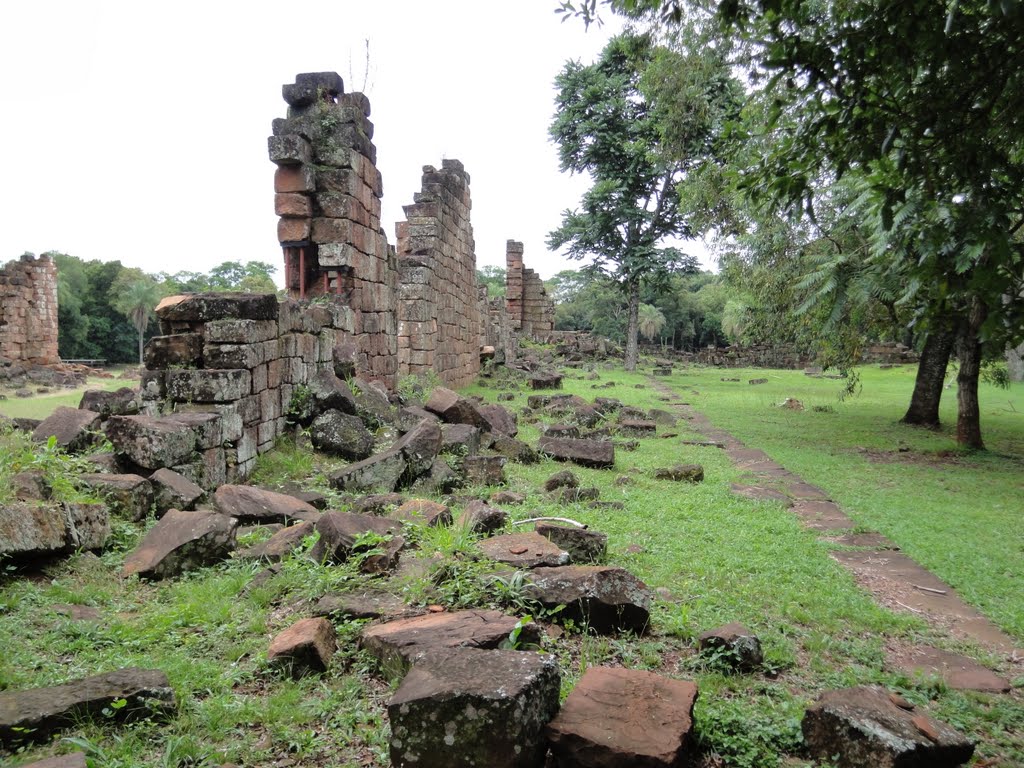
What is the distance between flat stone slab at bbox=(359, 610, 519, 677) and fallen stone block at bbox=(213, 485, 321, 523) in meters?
2.34

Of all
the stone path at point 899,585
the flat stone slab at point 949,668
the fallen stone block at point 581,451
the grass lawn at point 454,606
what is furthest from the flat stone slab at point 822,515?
the flat stone slab at point 949,668

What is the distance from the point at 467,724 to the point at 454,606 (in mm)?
1320

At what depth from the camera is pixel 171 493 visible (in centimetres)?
567

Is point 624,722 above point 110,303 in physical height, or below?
below

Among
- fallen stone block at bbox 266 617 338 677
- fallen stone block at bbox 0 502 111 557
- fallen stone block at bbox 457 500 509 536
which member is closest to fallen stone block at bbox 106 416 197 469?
fallen stone block at bbox 0 502 111 557

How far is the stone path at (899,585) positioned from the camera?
392 centimetres

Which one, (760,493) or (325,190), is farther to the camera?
(325,190)

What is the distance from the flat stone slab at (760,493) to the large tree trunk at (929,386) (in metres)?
7.99

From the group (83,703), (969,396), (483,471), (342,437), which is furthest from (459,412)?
(969,396)

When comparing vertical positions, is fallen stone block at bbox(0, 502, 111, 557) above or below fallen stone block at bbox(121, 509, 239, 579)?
above

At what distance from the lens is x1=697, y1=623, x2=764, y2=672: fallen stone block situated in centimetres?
360

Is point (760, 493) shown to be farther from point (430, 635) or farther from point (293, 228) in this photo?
point (293, 228)

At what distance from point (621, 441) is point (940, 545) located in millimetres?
5176

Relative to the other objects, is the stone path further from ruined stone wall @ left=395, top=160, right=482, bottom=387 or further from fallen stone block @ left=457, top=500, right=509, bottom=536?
ruined stone wall @ left=395, top=160, right=482, bottom=387
